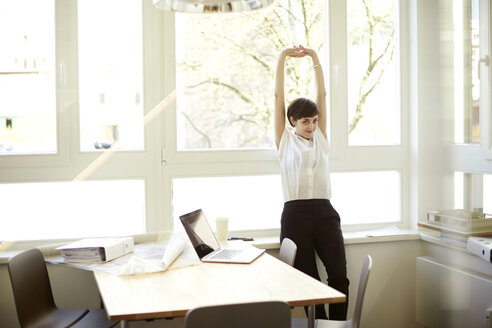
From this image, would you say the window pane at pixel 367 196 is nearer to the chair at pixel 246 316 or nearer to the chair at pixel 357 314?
the chair at pixel 357 314

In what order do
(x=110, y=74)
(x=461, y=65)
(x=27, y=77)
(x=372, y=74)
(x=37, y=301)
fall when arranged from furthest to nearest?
(x=372, y=74) → (x=461, y=65) → (x=110, y=74) → (x=27, y=77) → (x=37, y=301)

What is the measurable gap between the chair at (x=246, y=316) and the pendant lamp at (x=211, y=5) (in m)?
1.30

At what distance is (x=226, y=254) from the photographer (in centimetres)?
305

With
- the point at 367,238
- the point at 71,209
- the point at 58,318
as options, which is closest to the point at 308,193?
the point at 367,238

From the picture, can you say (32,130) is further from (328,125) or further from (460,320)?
(460,320)

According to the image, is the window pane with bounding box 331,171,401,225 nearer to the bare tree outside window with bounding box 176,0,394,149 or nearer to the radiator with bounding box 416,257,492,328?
the radiator with bounding box 416,257,492,328

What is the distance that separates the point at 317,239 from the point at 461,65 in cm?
152

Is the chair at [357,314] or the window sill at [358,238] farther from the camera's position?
the window sill at [358,238]

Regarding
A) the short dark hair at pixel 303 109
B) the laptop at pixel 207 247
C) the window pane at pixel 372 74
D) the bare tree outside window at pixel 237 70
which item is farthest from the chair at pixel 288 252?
the window pane at pixel 372 74

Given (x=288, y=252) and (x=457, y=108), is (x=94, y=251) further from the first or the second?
(x=457, y=108)

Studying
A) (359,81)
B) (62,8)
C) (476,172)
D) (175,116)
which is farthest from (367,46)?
(62,8)

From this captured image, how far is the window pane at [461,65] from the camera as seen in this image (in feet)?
12.0

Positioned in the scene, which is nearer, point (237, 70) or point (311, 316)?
point (311, 316)

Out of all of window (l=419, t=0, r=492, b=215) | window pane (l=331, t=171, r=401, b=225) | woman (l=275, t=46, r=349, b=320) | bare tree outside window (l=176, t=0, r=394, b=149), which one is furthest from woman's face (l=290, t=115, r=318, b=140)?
window (l=419, t=0, r=492, b=215)
